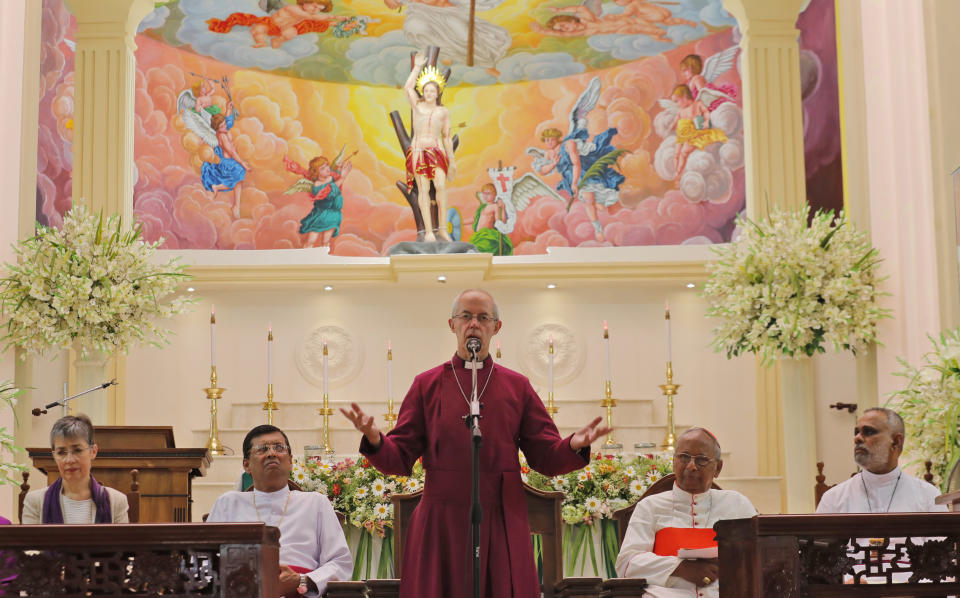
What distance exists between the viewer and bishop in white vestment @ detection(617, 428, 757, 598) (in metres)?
5.46

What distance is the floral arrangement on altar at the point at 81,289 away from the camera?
8.14 metres

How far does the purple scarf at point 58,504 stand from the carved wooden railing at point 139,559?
1.56 m

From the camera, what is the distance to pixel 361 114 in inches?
564

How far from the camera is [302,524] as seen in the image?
550cm

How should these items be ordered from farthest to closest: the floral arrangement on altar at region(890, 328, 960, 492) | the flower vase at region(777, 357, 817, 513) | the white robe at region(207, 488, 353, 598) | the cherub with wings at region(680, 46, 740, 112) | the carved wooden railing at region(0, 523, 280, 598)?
the cherub with wings at region(680, 46, 740, 112), the flower vase at region(777, 357, 817, 513), the floral arrangement on altar at region(890, 328, 960, 492), the white robe at region(207, 488, 353, 598), the carved wooden railing at region(0, 523, 280, 598)

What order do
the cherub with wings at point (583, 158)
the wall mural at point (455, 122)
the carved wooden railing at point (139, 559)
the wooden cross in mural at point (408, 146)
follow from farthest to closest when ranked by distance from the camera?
the cherub with wings at point (583, 158) < the wall mural at point (455, 122) < the wooden cross in mural at point (408, 146) < the carved wooden railing at point (139, 559)

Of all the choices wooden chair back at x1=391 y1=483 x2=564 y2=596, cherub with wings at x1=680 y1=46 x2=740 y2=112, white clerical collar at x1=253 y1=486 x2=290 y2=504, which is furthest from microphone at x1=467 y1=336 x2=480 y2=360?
cherub with wings at x1=680 y1=46 x2=740 y2=112

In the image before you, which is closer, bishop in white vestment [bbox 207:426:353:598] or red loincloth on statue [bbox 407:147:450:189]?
bishop in white vestment [bbox 207:426:353:598]

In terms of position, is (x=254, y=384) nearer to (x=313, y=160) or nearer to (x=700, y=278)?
(x=313, y=160)

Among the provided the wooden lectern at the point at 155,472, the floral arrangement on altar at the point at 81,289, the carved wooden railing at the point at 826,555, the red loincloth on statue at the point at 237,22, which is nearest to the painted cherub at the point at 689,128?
the red loincloth on statue at the point at 237,22

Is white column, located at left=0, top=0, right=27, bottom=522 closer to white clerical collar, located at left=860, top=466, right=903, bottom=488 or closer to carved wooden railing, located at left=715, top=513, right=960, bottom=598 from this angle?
white clerical collar, located at left=860, top=466, right=903, bottom=488

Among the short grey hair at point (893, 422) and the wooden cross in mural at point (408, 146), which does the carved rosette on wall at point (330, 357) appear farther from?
the short grey hair at point (893, 422)

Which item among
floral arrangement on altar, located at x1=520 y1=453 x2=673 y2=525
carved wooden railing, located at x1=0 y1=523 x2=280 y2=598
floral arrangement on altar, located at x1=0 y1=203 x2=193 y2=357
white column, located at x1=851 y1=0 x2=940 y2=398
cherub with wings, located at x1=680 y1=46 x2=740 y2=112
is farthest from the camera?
cherub with wings, located at x1=680 y1=46 x2=740 y2=112

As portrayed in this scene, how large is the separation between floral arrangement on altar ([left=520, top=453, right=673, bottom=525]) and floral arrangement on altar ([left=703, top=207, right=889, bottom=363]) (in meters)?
1.30
